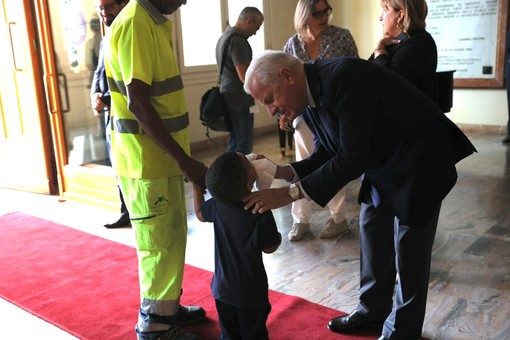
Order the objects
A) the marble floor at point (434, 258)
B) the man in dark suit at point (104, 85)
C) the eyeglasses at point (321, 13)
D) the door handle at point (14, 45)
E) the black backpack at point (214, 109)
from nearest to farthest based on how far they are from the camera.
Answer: the marble floor at point (434, 258) → the man in dark suit at point (104, 85) → the eyeglasses at point (321, 13) → the black backpack at point (214, 109) → the door handle at point (14, 45)

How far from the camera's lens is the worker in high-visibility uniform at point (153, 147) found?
66.4 inches

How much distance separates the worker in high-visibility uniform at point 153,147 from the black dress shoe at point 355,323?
622 mm

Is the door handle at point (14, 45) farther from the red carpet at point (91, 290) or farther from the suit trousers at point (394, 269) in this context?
the suit trousers at point (394, 269)

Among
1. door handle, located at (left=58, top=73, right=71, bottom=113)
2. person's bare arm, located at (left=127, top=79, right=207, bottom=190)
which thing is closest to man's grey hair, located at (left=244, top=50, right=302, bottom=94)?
person's bare arm, located at (left=127, top=79, right=207, bottom=190)

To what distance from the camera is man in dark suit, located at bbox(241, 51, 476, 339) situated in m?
1.47

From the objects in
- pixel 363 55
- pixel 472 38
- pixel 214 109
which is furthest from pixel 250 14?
pixel 363 55

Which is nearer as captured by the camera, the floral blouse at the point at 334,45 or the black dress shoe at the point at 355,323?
the black dress shoe at the point at 355,323

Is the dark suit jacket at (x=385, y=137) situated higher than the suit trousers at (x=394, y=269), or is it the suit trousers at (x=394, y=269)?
the dark suit jacket at (x=385, y=137)

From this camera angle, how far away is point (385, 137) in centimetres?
152

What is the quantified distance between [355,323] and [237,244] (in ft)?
2.23

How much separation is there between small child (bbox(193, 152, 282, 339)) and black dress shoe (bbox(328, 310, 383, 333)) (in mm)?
402

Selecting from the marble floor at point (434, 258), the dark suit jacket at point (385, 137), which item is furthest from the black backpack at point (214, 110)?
the dark suit jacket at point (385, 137)

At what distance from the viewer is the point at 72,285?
8.50 ft

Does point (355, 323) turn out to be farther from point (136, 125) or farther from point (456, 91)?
point (456, 91)
